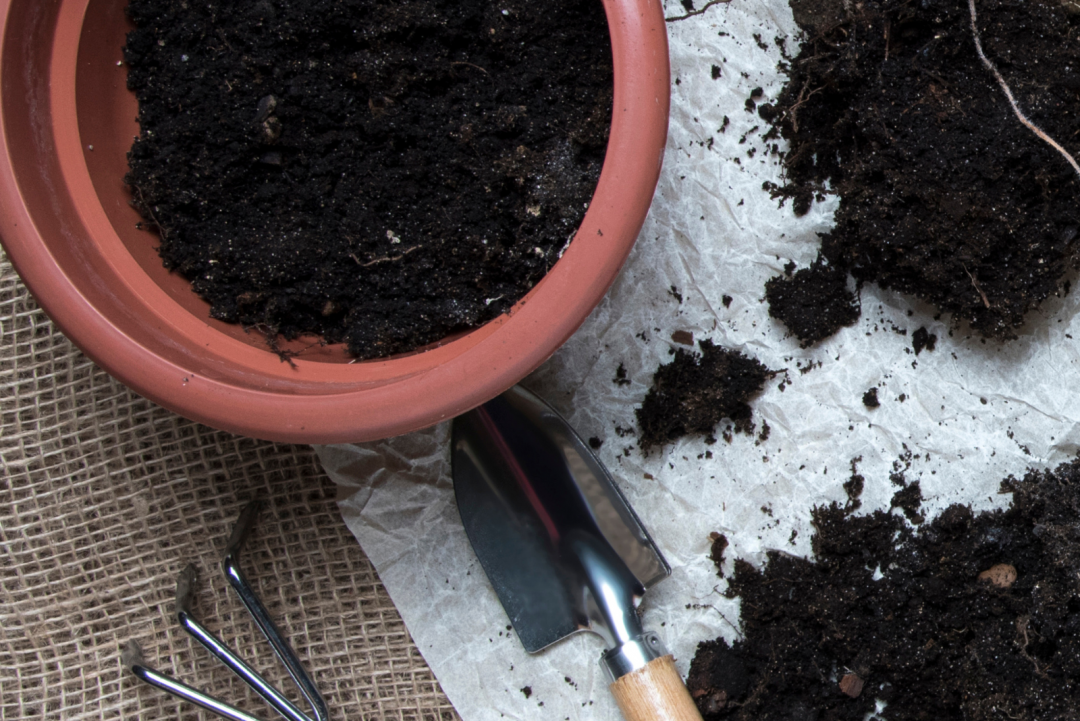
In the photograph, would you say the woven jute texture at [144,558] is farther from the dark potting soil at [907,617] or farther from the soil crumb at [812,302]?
the soil crumb at [812,302]

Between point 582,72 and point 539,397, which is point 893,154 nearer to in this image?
point 582,72

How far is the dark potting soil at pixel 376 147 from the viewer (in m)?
0.79

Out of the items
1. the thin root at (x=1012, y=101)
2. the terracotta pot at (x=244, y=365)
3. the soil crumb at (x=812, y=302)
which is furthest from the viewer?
the soil crumb at (x=812, y=302)

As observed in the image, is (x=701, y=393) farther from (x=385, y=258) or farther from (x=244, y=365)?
(x=244, y=365)

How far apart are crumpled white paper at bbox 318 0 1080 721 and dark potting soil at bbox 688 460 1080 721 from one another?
31mm

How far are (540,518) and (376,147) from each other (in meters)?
0.49

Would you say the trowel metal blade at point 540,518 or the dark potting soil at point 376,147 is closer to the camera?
the dark potting soil at point 376,147

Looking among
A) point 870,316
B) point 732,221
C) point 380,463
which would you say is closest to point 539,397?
point 380,463

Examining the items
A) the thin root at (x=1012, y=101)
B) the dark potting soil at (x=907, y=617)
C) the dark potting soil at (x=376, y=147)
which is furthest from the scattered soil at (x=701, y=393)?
the thin root at (x=1012, y=101)

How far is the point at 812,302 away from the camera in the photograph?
98 cm

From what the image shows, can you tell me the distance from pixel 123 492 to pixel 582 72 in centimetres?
77

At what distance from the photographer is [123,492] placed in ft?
3.31

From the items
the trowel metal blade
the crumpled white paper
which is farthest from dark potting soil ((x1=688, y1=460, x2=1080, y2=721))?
the trowel metal blade

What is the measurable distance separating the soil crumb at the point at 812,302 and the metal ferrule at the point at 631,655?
419 mm
